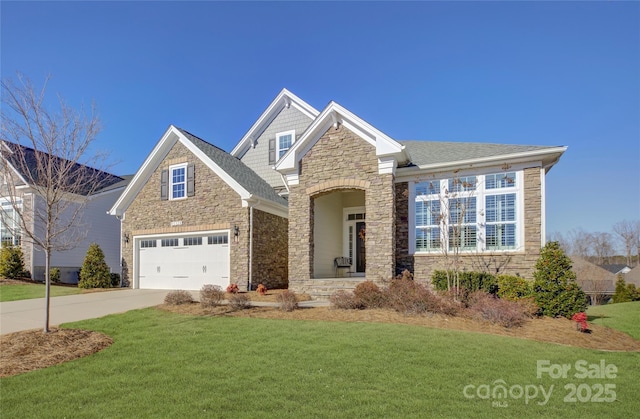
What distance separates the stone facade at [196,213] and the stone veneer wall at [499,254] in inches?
229

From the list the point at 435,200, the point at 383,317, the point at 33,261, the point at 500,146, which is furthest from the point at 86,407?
the point at 33,261

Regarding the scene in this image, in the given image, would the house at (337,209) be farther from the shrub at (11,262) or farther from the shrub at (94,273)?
the shrub at (11,262)

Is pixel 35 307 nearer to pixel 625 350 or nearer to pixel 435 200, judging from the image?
pixel 435 200

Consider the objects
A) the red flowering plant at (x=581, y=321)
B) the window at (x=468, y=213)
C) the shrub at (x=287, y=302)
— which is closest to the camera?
the red flowering plant at (x=581, y=321)

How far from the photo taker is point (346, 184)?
13.1 metres

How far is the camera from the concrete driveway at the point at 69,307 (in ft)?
30.4

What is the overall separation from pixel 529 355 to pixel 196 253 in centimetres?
1325

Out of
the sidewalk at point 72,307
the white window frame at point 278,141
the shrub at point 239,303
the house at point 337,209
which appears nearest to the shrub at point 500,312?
the house at point 337,209

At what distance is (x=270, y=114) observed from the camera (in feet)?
66.7

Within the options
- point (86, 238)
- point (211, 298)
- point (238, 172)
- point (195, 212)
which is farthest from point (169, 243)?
point (86, 238)

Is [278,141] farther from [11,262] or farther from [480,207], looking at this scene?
[11,262]

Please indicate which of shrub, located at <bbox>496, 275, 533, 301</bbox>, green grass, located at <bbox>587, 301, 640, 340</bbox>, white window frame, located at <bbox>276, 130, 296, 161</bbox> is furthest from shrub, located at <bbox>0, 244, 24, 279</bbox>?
green grass, located at <bbox>587, 301, 640, 340</bbox>

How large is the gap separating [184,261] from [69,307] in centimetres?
520

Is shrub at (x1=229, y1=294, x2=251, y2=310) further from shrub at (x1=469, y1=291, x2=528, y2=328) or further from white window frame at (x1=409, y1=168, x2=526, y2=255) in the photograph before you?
white window frame at (x1=409, y1=168, x2=526, y2=255)
